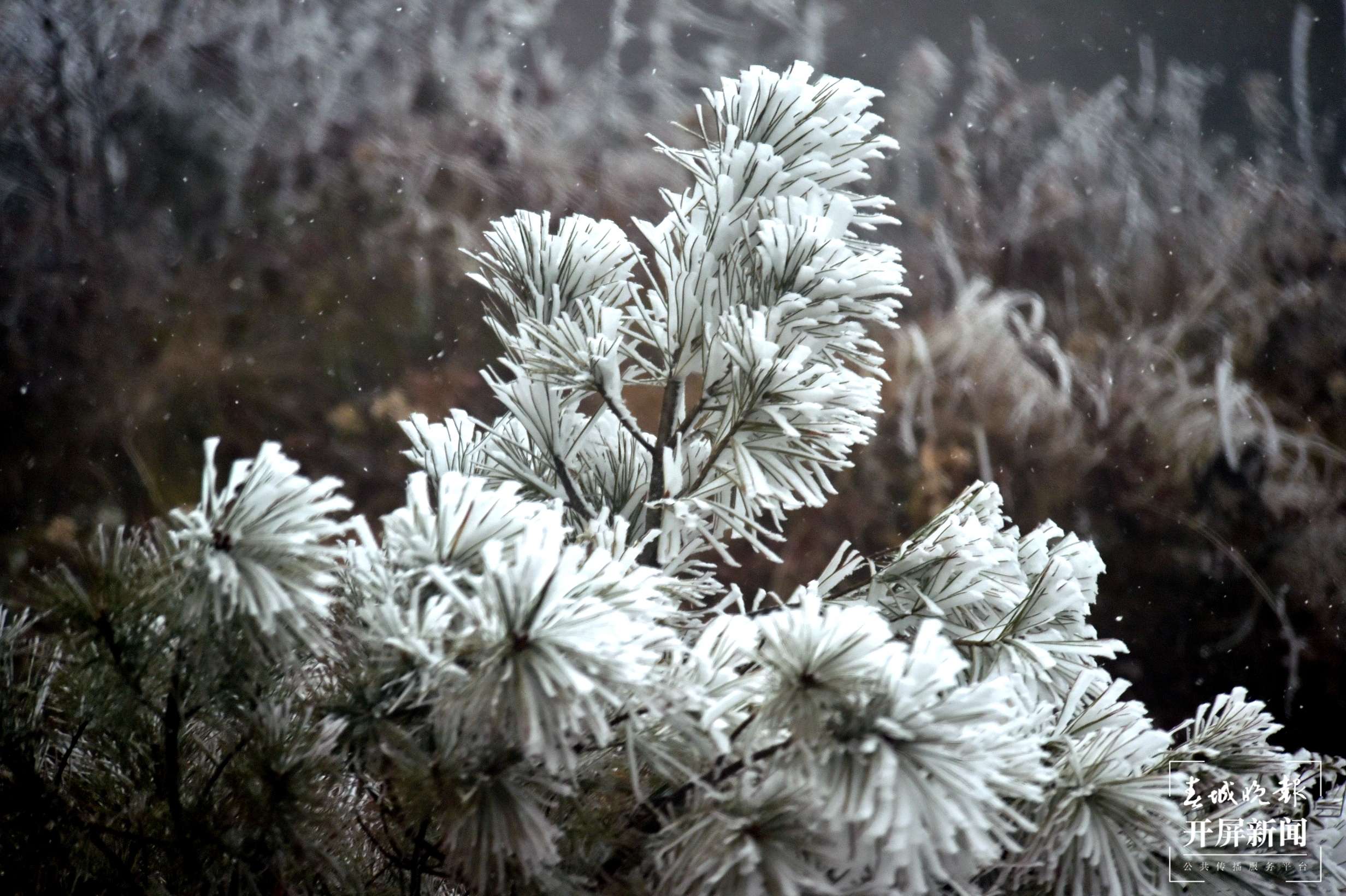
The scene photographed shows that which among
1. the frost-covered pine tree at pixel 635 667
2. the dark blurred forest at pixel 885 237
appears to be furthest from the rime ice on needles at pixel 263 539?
the dark blurred forest at pixel 885 237

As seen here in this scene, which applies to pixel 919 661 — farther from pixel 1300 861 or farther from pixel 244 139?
pixel 244 139

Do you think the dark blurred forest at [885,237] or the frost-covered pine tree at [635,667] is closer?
the frost-covered pine tree at [635,667]

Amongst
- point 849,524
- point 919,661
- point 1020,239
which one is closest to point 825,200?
point 919,661

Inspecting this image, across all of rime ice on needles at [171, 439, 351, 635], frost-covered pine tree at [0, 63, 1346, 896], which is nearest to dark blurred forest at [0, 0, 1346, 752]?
frost-covered pine tree at [0, 63, 1346, 896]

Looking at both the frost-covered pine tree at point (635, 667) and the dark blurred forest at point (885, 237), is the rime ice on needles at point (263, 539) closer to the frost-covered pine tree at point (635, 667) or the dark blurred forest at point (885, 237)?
the frost-covered pine tree at point (635, 667)

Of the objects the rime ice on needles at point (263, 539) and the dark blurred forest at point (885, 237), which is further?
the dark blurred forest at point (885, 237)

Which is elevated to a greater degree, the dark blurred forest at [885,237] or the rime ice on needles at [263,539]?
the dark blurred forest at [885,237]
